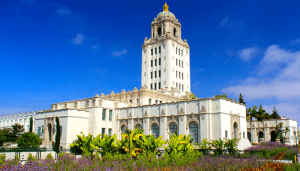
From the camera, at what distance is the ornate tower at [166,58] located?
74562 mm

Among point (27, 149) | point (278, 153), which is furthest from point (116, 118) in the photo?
point (278, 153)

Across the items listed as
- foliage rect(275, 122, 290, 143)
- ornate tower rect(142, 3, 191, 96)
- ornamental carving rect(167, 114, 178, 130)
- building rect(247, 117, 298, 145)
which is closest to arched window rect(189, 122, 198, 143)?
ornamental carving rect(167, 114, 178, 130)

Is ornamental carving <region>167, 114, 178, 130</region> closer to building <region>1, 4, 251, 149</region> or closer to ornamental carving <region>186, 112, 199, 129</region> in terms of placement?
building <region>1, 4, 251, 149</region>

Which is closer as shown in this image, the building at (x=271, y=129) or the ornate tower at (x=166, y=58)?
the building at (x=271, y=129)

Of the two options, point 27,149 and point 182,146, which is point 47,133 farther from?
point 182,146

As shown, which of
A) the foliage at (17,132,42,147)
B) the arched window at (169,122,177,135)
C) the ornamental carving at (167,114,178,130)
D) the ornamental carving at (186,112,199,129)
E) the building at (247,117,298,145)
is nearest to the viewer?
the ornamental carving at (186,112,199,129)

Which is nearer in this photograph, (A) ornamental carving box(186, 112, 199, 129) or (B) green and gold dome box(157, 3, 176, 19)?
(A) ornamental carving box(186, 112, 199, 129)

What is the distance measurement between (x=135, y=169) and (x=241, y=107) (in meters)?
32.5

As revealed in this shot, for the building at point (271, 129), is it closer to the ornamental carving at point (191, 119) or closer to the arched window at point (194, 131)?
the arched window at point (194, 131)

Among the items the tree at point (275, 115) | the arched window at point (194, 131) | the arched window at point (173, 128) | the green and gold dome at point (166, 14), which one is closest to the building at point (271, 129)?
the tree at point (275, 115)

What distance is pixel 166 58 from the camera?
246ft

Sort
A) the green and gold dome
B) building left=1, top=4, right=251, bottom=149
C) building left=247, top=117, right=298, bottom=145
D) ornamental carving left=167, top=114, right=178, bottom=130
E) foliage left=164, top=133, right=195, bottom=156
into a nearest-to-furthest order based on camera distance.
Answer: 1. foliage left=164, top=133, right=195, bottom=156
2. building left=1, top=4, right=251, bottom=149
3. ornamental carving left=167, top=114, right=178, bottom=130
4. building left=247, top=117, right=298, bottom=145
5. the green and gold dome

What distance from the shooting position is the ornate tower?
74.6 meters

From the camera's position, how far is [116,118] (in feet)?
163
